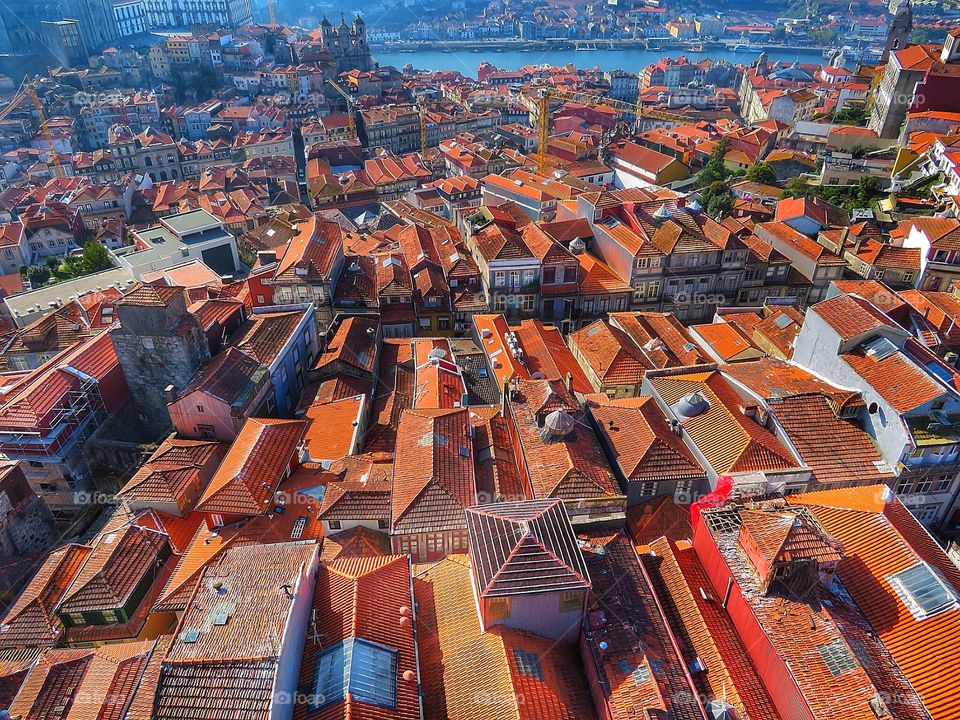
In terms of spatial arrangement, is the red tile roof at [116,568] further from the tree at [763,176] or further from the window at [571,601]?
the tree at [763,176]

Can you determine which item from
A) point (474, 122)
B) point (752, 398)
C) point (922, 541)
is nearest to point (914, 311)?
point (752, 398)

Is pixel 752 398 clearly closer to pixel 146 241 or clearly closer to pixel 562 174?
pixel 562 174

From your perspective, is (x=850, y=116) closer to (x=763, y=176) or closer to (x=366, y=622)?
(x=763, y=176)

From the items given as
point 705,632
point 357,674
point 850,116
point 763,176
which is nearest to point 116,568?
point 357,674

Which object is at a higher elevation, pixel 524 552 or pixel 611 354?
pixel 524 552

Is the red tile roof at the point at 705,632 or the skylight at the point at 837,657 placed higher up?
the skylight at the point at 837,657

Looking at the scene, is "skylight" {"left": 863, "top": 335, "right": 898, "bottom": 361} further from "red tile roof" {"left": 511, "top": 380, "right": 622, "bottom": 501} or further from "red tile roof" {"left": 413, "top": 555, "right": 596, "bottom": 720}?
"red tile roof" {"left": 413, "top": 555, "right": 596, "bottom": 720}

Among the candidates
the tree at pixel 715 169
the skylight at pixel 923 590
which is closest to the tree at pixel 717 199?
the tree at pixel 715 169
